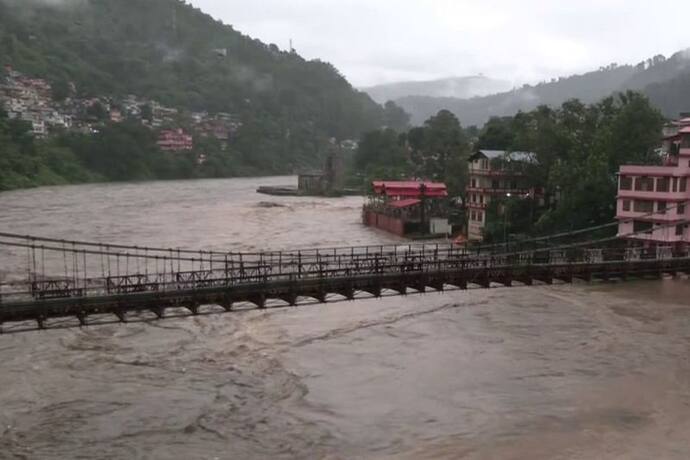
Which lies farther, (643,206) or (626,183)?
(626,183)

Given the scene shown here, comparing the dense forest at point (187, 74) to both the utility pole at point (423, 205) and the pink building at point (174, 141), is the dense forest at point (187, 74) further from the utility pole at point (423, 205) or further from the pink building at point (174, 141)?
the utility pole at point (423, 205)

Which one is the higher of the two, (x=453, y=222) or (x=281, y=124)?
(x=281, y=124)

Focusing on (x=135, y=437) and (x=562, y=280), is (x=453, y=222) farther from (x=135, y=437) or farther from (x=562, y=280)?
(x=135, y=437)

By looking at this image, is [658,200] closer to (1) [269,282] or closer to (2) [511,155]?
(2) [511,155]

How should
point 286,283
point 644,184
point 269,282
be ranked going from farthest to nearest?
point 644,184, point 286,283, point 269,282

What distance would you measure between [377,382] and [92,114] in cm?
Result: 10195

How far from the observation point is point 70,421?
55.5 feet

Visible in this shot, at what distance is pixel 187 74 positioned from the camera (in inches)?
6491

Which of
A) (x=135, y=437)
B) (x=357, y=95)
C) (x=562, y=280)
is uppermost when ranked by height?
(x=357, y=95)

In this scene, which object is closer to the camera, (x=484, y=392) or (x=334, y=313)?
(x=484, y=392)

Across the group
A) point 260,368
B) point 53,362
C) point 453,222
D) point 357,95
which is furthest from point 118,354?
point 357,95

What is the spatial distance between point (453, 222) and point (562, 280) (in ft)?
93.7

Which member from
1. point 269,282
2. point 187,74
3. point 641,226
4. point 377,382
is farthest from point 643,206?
point 187,74

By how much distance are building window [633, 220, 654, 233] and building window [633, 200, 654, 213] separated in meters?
0.56
